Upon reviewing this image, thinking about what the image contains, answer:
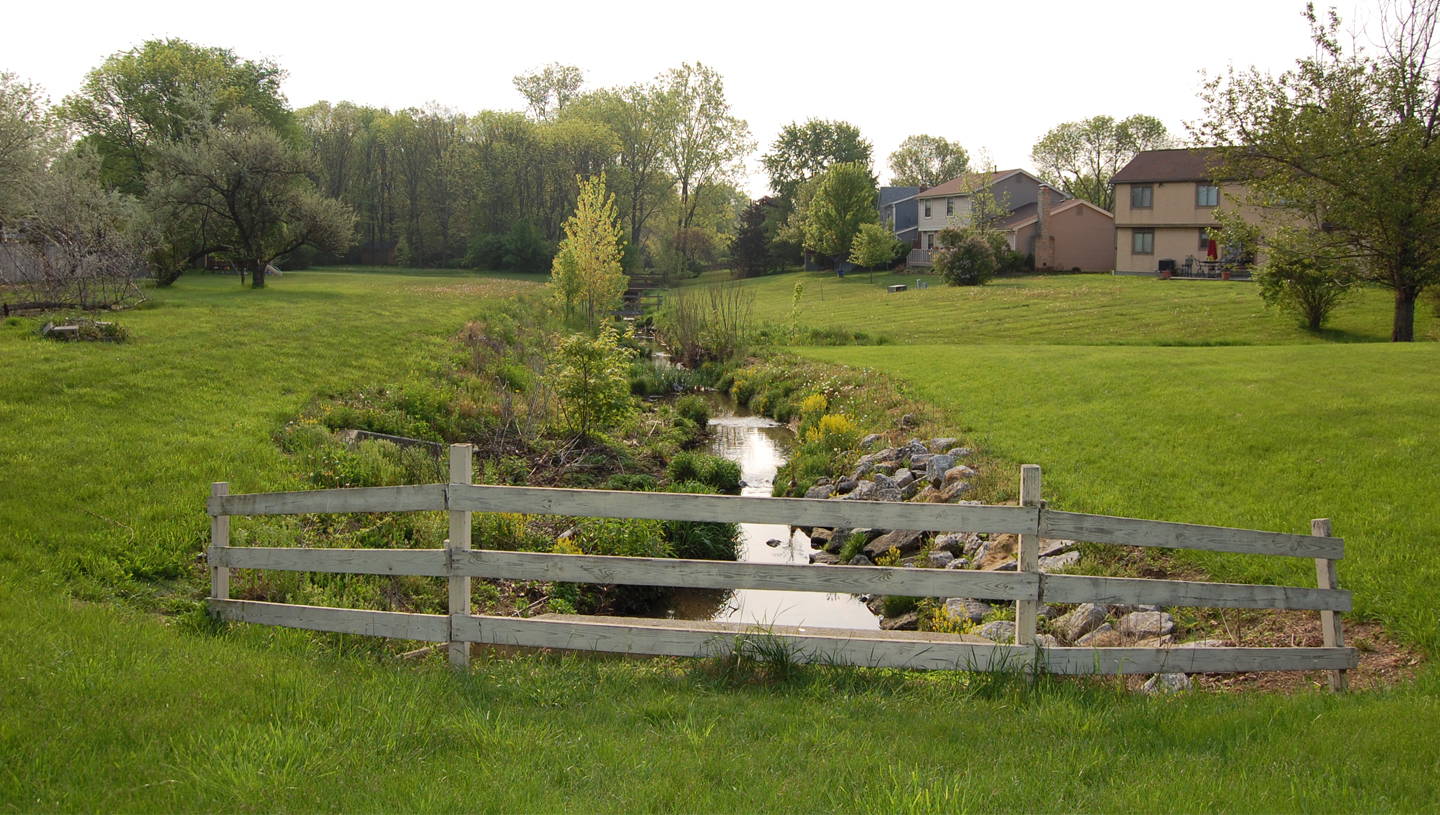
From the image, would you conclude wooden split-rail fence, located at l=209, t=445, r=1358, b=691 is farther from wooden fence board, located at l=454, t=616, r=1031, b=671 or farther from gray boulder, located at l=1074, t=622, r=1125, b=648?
gray boulder, located at l=1074, t=622, r=1125, b=648

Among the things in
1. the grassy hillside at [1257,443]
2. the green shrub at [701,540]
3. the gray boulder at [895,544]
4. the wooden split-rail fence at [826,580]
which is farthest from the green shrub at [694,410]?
the wooden split-rail fence at [826,580]

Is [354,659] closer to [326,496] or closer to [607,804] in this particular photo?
[326,496]

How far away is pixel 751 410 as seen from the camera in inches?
980

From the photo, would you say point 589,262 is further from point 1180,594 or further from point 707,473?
point 1180,594

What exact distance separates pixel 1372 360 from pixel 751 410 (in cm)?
1413

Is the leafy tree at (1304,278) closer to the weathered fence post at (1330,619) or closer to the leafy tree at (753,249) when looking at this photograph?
the weathered fence post at (1330,619)

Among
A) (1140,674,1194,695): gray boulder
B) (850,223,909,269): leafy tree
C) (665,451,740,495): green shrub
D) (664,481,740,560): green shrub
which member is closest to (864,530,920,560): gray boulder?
(664,481,740,560): green shrub

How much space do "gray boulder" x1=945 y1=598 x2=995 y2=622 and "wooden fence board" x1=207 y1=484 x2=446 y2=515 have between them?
5.35 meters

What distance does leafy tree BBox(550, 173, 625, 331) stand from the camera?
36.8 m

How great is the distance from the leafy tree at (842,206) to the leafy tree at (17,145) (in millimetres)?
48813

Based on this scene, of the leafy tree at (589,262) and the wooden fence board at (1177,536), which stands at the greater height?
the leafy tree at (589,262)

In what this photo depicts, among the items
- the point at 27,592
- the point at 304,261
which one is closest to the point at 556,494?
the point at 27,592

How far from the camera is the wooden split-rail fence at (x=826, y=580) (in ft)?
17.1

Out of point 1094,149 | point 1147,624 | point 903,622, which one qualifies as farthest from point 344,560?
point 1094,149
